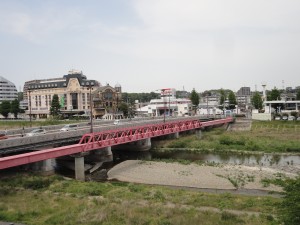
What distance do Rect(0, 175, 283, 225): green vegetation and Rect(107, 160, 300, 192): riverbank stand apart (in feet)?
17.4

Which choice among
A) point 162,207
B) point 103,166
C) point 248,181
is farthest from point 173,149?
point 162,207

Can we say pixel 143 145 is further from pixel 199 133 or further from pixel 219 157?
pixel 199 133

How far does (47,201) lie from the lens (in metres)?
27.5

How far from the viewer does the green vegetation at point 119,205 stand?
22672 millimetres

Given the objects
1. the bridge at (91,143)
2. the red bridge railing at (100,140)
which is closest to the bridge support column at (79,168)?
the bridge at (91,143)

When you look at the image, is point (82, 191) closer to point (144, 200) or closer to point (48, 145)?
point (144, 200)

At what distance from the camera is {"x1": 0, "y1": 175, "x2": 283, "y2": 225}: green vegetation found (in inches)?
893

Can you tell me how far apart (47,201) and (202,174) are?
782 inches

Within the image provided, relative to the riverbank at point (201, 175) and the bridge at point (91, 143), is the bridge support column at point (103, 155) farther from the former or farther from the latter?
the riverbank at point (201, 175)

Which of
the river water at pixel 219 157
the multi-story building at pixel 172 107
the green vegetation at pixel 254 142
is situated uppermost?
the multi-story building at pixel 172 107

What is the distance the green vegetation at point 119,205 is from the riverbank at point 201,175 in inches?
209

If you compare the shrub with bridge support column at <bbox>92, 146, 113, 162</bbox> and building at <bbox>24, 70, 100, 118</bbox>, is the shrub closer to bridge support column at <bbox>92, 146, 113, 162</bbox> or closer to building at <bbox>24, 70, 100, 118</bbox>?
bridge support column at <bbox>92, 146, 113, 162</bbox>

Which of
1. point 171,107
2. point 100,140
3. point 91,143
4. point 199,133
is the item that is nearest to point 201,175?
point 91,143

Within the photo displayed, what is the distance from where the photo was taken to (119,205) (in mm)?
26047
